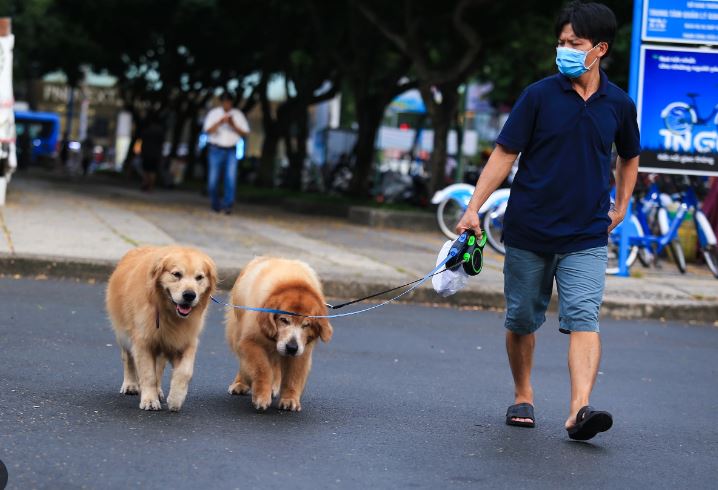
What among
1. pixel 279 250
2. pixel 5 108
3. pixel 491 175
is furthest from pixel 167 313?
pixel 5 108

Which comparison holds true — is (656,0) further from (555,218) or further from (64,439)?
(64,439)

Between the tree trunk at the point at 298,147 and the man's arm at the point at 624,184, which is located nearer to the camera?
the man's arm at the point at 624,184

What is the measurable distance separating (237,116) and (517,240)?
45.2ft

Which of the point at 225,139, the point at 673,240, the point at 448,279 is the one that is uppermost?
the point at 225,139

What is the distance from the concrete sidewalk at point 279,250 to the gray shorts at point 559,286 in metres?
5.39

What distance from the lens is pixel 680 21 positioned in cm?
1422

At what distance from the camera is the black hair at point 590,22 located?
6.12 meters

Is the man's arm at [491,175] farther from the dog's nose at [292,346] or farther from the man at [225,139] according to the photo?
the man at [225,139]

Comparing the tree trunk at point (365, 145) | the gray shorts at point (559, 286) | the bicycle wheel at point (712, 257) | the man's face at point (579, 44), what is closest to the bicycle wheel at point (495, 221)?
the bicycle wheel at point (712, 257)

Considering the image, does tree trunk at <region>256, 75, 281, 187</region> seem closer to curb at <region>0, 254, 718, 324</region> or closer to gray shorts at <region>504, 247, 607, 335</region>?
curb at <region>0, 254, 718, 324</region>

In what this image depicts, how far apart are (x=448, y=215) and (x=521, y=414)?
13.5m

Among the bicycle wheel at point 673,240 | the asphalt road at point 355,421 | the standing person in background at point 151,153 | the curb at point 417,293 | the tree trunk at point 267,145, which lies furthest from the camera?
the tree trunk at point 267,145

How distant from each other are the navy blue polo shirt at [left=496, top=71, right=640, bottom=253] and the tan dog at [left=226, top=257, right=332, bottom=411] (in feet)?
3.49

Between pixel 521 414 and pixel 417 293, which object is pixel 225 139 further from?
pixel 521 414
